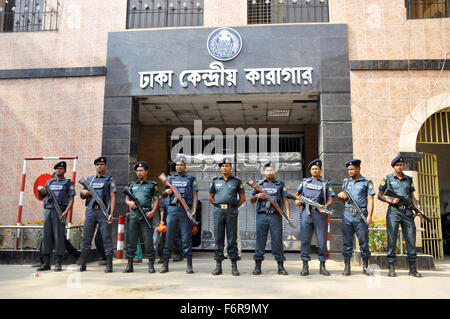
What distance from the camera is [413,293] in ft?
14.1

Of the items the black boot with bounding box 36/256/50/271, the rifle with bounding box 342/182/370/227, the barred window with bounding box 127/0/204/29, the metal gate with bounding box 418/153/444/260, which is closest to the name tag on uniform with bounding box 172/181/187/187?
the black boot with bounding box 36/256/50/271

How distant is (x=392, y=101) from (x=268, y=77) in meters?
2.83

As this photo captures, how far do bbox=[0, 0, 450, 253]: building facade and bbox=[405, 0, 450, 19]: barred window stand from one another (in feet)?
0.08

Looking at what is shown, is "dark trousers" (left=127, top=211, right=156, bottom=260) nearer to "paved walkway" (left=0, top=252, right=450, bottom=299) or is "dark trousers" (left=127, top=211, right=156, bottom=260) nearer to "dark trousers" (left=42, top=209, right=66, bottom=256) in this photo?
"paved walkway" (left=0, top=252, right=450, bottom=299)

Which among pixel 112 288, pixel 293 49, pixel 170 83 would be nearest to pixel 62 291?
pixel 112 288

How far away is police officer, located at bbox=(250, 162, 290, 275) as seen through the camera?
230 inches

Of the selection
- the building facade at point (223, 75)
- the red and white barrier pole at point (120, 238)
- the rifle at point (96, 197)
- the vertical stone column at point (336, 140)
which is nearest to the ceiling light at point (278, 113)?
the building facade at point (223, 75)

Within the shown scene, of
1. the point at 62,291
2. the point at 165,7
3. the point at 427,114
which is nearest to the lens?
the point at 62,291

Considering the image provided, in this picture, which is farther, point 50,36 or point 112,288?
point 50,36

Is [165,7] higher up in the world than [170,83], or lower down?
higher up

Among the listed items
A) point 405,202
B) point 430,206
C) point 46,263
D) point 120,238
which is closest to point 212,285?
point 46,263

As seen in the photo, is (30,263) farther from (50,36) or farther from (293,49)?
(293,49)

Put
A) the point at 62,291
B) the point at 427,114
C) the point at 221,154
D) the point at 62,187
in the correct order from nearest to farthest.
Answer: the point at 62,291
the point at 62,187
the point at 427,114
the point at 221,154

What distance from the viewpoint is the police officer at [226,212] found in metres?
5.80
